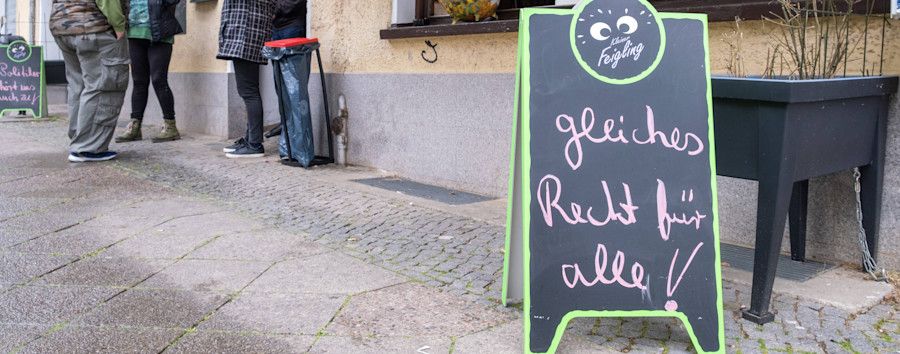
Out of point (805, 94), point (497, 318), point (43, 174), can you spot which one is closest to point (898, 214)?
point (805, 94)

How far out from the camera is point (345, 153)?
7.11 m

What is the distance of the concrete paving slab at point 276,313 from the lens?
3012mm

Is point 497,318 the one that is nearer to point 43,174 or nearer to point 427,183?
point 427,183

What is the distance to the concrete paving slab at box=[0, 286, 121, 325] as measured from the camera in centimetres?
311

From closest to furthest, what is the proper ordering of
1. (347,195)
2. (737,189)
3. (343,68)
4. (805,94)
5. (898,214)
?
(805,94), (898,214), (737,189), (347,195), (343,68)

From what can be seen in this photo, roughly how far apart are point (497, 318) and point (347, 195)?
2.70 meters

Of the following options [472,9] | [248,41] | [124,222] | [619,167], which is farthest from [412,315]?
[248,41]

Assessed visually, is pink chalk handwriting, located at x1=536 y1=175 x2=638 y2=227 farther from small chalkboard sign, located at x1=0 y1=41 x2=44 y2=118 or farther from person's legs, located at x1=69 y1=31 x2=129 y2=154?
small chalkboard sign, located at x1=0 y1=41 x2=44 y2=118

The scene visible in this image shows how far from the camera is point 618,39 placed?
283cm

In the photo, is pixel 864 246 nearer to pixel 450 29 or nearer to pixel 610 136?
pixel 610 136

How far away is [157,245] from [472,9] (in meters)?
2.83

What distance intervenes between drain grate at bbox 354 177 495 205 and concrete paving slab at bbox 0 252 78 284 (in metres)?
2.48

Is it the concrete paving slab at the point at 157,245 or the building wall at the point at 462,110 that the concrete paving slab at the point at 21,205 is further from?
the building wall at the point at 462,110

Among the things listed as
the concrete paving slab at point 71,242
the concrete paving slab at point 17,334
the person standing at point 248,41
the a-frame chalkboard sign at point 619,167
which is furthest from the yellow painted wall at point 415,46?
the concrete paving slab at point 17,334
